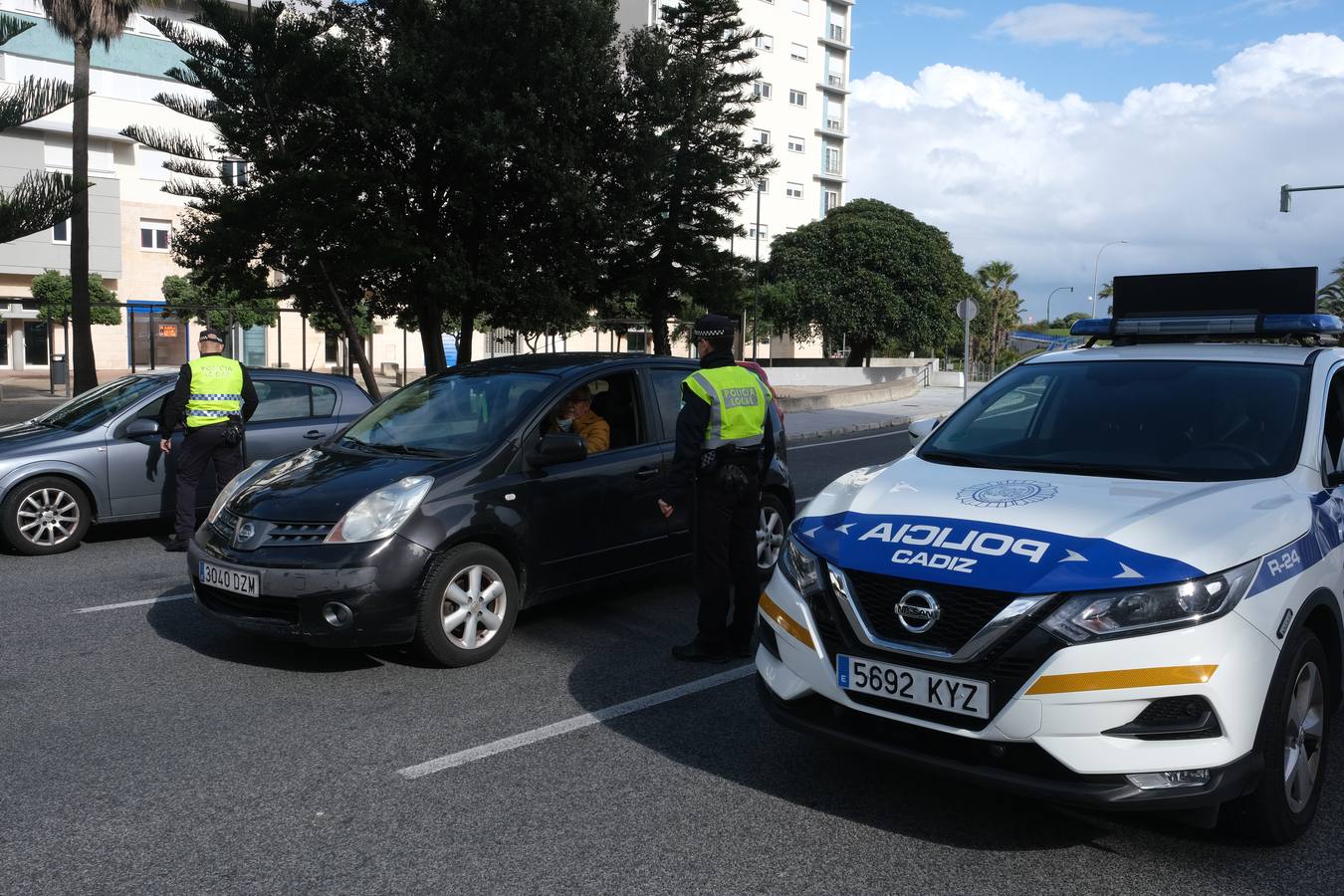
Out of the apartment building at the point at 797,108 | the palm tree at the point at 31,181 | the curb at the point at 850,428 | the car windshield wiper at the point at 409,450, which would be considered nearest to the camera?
the car windshield wiper at the point at 409,450

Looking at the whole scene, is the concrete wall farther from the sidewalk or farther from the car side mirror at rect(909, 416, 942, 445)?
the car side mirror at rect(909, 416, 942, 445)

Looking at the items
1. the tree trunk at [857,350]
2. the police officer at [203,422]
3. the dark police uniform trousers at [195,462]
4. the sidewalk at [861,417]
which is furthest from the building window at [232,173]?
the tree trunk at [857,350]

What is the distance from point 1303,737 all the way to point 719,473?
266cm

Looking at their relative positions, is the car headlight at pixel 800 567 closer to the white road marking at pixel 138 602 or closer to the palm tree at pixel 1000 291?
the white road marking at pixel 138 602

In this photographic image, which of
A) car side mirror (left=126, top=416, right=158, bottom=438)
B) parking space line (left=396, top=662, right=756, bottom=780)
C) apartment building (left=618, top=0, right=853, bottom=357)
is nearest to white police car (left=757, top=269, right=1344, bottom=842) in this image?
parking space line (left=396, top=662, right=756, bottom=780)

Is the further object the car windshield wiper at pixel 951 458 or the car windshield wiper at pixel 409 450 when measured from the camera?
the car windshield wiper at pixel 409 450

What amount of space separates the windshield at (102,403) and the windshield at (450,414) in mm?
3361

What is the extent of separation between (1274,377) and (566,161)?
1493cm

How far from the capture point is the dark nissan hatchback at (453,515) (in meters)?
5.16

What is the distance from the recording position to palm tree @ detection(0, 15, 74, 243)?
14.6 m

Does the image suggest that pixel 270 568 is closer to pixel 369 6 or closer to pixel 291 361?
pixel 369 6

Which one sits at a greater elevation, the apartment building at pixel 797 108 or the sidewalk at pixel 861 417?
the apartment building at pixel 797 108

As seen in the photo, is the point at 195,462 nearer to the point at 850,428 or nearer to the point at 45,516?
the point at 45,516

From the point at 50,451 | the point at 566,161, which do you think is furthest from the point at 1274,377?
the point at 566,161
